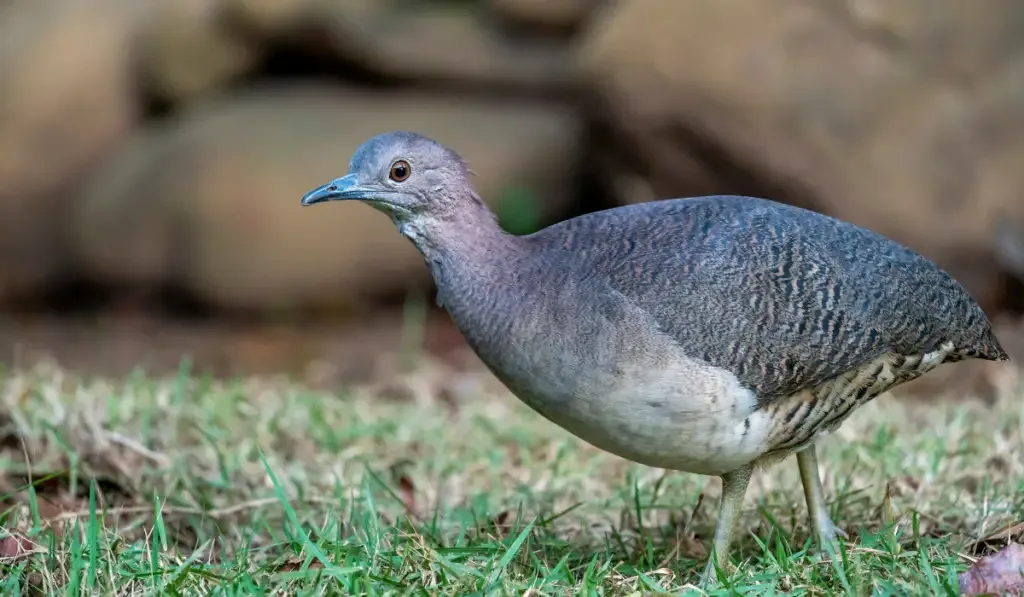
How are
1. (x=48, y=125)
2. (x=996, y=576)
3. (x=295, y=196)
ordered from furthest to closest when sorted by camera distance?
(x=48, y=125), (x=295, y=196), (x=996, y=576)

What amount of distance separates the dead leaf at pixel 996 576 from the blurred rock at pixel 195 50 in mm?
7914

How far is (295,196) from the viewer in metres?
8.54

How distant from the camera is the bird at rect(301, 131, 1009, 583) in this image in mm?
3043

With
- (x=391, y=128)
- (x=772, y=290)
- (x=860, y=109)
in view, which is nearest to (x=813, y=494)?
(x=772, y=290)

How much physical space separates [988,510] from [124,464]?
269cm

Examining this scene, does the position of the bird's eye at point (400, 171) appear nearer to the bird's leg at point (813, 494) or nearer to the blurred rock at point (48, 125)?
the bird's leg at point (813, 494)

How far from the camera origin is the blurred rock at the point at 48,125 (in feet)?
33.0

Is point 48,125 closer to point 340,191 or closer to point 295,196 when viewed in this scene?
point 295,196

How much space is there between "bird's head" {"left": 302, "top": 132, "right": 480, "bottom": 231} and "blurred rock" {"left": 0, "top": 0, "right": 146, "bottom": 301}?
7.52m

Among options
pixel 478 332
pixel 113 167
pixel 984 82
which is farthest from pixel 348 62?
pixel 478 332

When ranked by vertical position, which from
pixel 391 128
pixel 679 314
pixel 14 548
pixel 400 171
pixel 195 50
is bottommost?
pixel 14 548

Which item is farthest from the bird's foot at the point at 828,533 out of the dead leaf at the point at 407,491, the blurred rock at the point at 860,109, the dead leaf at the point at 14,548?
the blurred rock at the point at 860,109

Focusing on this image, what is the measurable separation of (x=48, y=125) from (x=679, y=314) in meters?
8.41

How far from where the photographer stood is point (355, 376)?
24.0 ft
